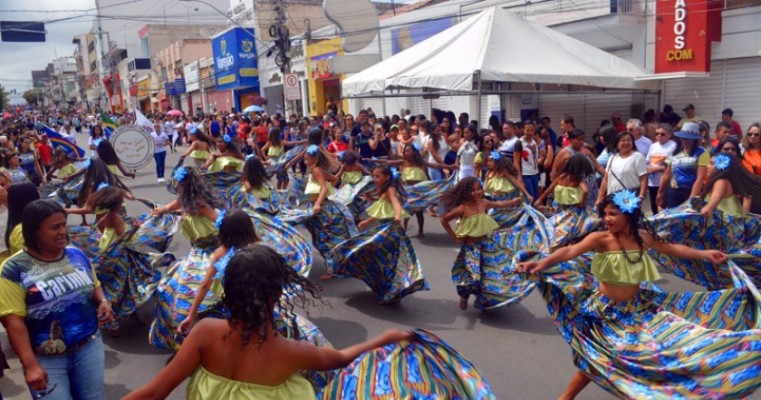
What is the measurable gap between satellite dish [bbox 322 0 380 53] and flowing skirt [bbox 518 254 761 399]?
57.0ft

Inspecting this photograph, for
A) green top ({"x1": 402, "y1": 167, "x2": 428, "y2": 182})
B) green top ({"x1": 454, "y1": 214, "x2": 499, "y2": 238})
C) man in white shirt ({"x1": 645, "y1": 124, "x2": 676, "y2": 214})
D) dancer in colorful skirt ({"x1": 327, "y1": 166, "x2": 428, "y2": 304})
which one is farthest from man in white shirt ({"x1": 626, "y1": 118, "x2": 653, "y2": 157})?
dancer in colorful skirt ({"x1": 327, "y1": 166, "x2": 428, "y2": 304})

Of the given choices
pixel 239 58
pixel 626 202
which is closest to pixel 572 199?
pixel 626 202

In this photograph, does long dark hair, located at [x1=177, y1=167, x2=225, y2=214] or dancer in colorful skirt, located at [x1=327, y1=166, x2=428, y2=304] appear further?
dancer in colorful skirt, located at [x1=327, y1=166, x2=428, y2=304]

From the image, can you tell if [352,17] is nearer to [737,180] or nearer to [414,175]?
[414,175]

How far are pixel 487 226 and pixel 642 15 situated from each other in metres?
11.3

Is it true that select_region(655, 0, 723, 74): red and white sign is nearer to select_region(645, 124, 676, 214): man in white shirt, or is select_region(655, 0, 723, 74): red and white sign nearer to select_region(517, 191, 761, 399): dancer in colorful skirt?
select_region(645, 124, 676, 214): man in white shirt

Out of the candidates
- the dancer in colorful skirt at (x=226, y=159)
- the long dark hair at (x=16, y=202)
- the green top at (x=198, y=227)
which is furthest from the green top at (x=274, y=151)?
the long dark hair at (x=16, y=202)

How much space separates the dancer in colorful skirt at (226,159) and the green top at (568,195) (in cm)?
534

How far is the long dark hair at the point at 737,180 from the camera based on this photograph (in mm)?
5957

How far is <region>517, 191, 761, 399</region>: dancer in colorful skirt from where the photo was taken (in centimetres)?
331

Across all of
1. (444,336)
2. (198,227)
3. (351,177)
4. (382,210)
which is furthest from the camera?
(351,177)

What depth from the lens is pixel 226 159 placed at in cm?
1009

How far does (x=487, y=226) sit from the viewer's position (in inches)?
236

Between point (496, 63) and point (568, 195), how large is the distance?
199 inches
